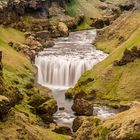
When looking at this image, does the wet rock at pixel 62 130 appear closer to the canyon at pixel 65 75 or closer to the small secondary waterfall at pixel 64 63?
the canyon at pixel 65 75

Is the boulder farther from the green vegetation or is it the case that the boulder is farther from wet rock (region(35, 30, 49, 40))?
the green vegetation

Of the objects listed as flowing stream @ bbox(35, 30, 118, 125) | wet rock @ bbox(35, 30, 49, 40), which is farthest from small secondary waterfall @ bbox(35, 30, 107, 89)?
wet rock @ bbox(35, 30, 49, 40)

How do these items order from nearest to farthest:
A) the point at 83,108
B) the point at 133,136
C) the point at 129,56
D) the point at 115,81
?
the point at 133,136 → the point at 83,108 → the point at 115,81 → the point at 129,56

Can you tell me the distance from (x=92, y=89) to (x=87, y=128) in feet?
128

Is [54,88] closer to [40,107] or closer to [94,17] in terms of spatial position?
[40,107]

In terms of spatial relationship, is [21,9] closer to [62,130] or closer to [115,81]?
[115,81]

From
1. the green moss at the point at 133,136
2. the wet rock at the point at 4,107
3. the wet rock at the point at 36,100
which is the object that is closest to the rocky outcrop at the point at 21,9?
the wet rock at the point at 36,100

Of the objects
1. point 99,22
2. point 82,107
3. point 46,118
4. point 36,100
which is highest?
point 99,22

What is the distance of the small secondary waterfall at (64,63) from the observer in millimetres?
Answer: 88125

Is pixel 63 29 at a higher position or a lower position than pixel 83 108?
higher

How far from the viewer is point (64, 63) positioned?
91938mm

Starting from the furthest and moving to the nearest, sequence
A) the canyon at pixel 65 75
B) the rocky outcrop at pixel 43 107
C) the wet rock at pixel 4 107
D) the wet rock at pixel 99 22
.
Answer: the wet rock at pixel 99 22
the rocky outcrop at pixel 43 107
the canyon at pixel 65 75
the wet rock at pixel 4 107

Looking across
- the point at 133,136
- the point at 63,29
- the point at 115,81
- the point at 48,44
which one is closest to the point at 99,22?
the point at 63,29

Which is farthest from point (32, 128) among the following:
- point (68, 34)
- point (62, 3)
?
point (62, 3)
